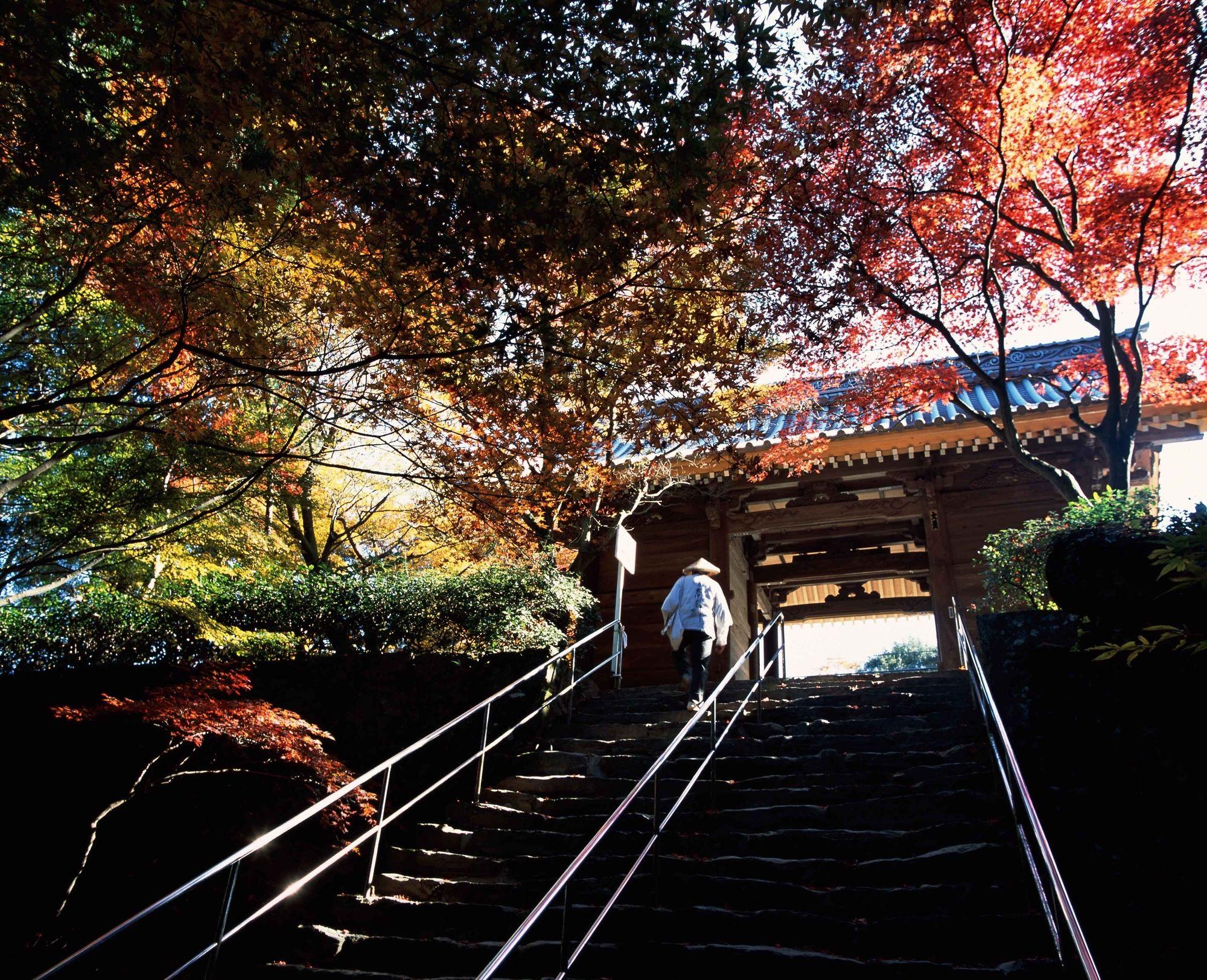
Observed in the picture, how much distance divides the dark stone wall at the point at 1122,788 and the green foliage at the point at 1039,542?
2.87ft

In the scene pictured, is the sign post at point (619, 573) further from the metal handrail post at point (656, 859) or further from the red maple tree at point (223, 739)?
the metal handrail post at point (656, 859)

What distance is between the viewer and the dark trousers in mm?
8016

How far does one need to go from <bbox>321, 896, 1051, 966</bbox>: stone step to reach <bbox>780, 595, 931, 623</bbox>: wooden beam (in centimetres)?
1197

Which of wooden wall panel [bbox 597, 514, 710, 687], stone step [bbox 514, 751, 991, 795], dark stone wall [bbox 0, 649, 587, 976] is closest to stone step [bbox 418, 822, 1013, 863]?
stone step [bbox 514, 751, 991, 795]

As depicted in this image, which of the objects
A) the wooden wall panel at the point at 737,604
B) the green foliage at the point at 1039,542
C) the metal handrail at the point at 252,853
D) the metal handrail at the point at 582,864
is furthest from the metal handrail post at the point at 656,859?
the wooden wall panel at the point at 737,604

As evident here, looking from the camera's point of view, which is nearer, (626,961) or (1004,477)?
(626,961)

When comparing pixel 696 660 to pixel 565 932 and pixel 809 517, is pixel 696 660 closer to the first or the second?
pixel 565 932

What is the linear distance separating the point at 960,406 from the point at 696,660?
4.00 metres

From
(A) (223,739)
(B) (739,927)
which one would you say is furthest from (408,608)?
(B) (739,927)

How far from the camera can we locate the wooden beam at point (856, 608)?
15.9m

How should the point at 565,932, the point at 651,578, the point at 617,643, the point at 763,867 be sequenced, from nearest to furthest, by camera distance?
the point at 565,932, the point at 763,867, the point at 617,643, the point at 651,578

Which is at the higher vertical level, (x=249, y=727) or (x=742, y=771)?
(x=249, y=727)

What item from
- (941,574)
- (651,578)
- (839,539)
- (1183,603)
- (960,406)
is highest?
(960,406)

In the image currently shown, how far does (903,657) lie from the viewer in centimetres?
3338
